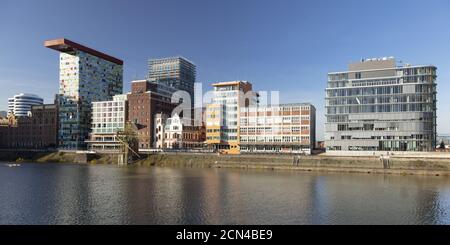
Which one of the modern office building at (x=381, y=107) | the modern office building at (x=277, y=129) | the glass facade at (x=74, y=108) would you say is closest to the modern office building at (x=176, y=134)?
the modern office building at (x=277, y=129)

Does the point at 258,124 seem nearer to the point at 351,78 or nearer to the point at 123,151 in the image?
the point at 351,78

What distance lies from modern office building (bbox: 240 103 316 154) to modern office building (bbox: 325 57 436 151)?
876 centimetres

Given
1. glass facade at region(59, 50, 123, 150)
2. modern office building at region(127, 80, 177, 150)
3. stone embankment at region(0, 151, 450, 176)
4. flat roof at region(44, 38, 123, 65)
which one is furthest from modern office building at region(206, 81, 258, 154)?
flat roof at region(44, 38, 123, 65)

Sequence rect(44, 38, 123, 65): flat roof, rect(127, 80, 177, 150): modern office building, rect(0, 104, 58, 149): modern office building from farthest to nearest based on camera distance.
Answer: rect(0, 104, 58, 149): modern office building, rect(44, 38, 123, 65): flat roof, rect(127, 80, 177, 150): modern office building

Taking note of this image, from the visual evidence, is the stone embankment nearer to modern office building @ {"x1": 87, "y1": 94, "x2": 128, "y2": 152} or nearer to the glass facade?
modern office building @ {"x1": 87, "y1": 94, "x2": 128, "y2": 152}

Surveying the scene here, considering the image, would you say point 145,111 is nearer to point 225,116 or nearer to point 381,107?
point 225,116

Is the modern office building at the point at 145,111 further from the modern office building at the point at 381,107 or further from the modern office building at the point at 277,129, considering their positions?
the modern office building at the point at 381,107

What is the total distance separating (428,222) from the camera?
45438 mm

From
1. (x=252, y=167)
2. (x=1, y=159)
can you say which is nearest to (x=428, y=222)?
(x=252, y=167)

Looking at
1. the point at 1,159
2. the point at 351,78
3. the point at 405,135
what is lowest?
the point at 1,159

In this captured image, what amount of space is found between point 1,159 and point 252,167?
404ft

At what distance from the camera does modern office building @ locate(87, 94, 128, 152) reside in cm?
17675

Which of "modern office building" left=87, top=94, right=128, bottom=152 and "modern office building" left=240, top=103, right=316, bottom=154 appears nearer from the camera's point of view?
"modern office building" left=240, top=103, right=316, bottom=154

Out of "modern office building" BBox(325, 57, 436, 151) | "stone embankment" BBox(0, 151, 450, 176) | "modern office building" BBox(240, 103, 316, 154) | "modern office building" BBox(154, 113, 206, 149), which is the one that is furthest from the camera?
"modern office building" BBox(154, 113, 206, 149)
